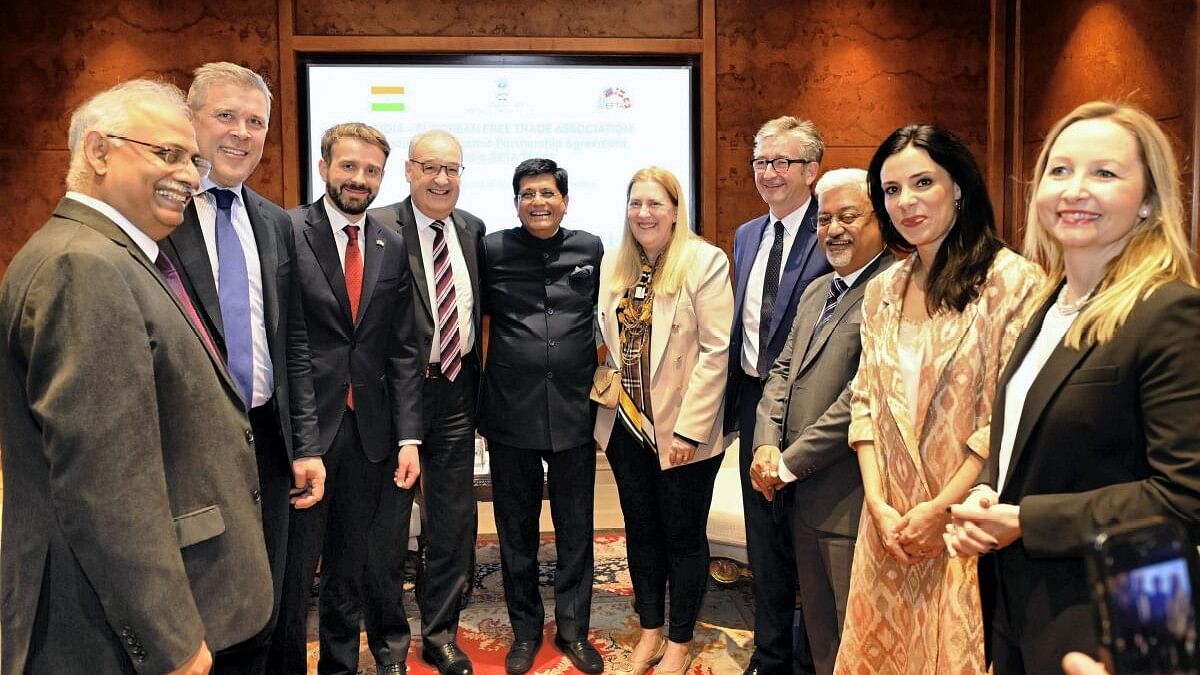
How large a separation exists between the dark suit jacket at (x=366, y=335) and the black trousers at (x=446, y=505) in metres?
0.20

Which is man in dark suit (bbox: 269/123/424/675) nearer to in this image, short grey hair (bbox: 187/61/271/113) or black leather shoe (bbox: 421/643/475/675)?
black leather shoe (bbox: 421/643/475/675)

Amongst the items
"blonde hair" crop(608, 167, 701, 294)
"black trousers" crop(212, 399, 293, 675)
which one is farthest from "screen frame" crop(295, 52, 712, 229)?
"black trousers" crop(212, 399, 293, 675)

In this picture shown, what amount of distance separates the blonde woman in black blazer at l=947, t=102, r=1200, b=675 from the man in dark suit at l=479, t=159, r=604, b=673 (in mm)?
1776

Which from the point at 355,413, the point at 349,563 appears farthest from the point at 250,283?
the point at 349,563

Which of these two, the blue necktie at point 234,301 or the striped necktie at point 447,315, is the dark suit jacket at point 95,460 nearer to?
the blue necktie at point 234,301

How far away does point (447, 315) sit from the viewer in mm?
3092

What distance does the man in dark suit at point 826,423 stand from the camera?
2223mm

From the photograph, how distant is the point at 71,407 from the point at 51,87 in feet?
17.5

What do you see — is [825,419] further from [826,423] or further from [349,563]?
[349,563]

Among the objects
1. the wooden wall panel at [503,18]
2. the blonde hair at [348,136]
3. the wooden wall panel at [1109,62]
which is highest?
the wooden wall panel at [503,18]

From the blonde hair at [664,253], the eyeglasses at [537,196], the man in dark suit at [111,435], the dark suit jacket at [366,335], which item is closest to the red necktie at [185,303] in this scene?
the man in dark suit at [111,435]

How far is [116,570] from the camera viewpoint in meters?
1.32

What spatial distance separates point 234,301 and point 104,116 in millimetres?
833

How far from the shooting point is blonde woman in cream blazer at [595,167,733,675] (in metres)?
2.96
